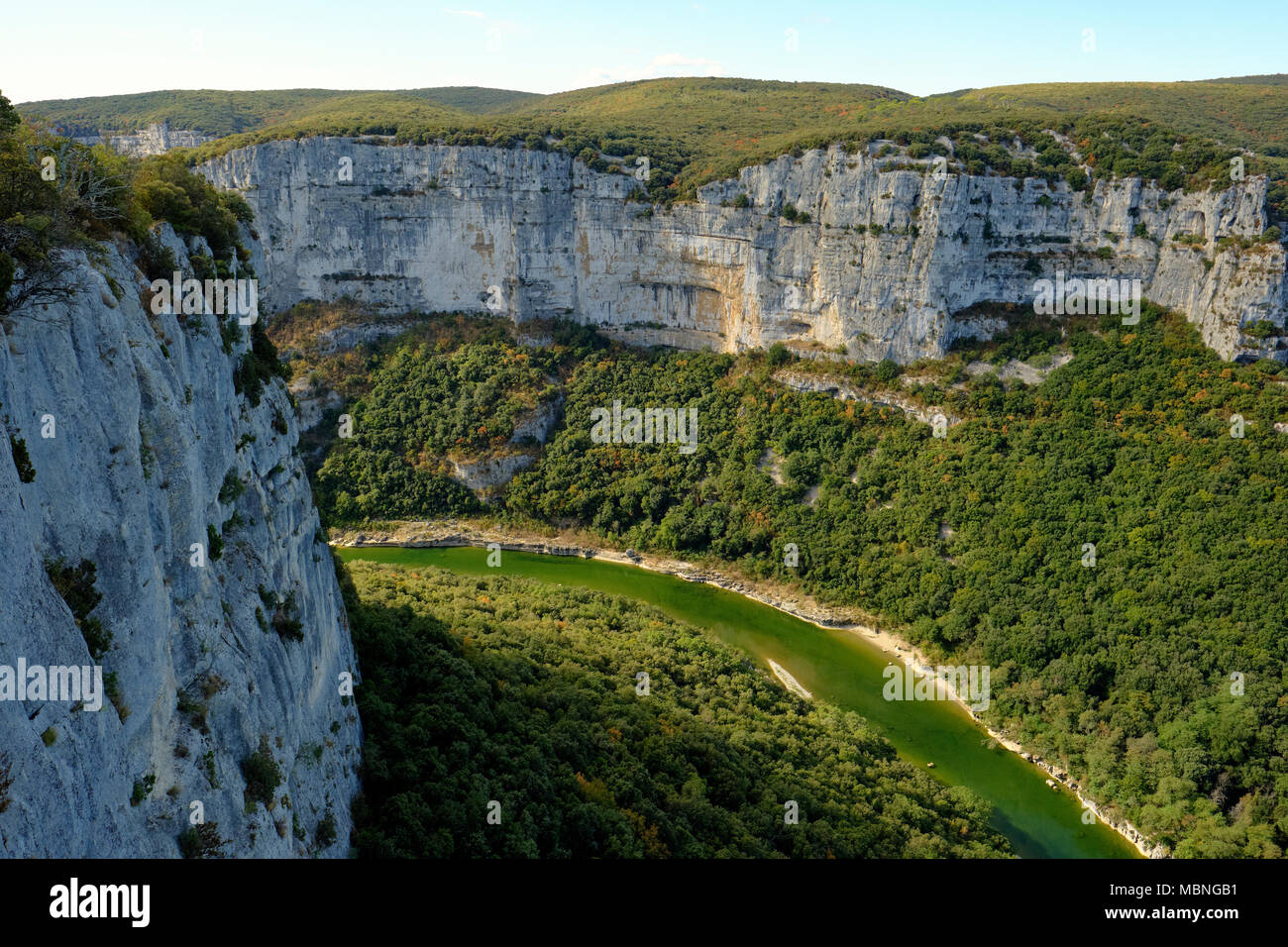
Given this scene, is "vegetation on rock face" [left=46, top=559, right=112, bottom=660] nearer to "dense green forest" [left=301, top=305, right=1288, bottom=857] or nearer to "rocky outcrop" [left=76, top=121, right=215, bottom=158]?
"dense green forest" [left=301, top=305, right=1288, bottom=857]

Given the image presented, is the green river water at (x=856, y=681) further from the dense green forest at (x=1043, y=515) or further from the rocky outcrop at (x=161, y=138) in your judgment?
the rocky outcrop at (x=161, y=138)

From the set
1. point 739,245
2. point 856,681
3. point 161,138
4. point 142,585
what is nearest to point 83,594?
point 142,585

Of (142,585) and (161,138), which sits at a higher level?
(161,138)

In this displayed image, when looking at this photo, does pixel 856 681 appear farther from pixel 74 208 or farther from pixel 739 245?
pixel 74 208

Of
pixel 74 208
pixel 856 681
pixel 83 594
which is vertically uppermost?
pixel 74 208

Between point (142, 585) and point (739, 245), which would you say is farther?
point (739, 245)

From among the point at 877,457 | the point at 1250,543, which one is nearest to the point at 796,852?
the point at 1250,543

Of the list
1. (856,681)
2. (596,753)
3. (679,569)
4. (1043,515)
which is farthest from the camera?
(679,569)

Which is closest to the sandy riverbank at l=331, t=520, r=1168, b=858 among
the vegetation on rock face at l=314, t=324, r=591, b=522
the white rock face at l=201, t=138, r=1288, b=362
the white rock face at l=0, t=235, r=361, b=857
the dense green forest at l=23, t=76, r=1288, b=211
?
the vegetation on rock face at l=314, t=324, r=591, b=522
